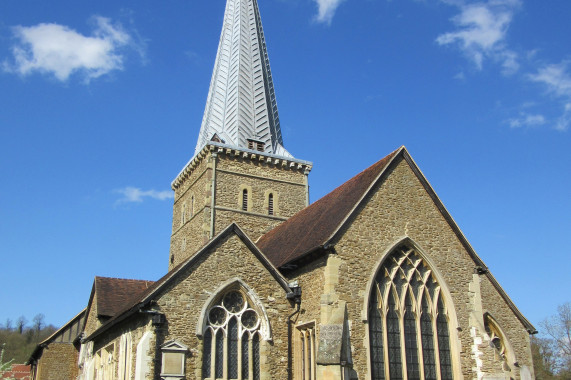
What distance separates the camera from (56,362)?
92.7 ft

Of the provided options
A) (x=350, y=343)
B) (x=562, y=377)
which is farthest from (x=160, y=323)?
(x=562, y=377)

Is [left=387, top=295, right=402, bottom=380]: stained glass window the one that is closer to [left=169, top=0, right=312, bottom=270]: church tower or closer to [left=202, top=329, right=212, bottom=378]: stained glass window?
[left=202, top=329, right=212, bottom=378]: stained glass window

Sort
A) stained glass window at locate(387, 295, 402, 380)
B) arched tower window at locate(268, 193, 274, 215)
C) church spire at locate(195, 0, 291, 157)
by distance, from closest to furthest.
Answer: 1. stained glass window at locate(387, 295, 402, 380)
2. arched tower window at locate(268, 193, 274, 215)
3. church spire at locate(195, 0, 291, 157)

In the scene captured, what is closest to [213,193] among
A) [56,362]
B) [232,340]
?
[56,362]

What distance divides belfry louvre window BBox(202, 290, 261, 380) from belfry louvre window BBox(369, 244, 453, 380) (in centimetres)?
331

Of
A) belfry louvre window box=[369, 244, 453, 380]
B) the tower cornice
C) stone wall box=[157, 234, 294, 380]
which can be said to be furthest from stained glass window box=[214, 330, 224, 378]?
the tower cornice

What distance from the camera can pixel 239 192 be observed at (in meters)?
29.0

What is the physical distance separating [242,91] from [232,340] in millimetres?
18569

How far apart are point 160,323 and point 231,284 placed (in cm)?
237

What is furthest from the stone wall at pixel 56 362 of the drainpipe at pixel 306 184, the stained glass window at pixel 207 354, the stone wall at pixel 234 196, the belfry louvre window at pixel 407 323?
the belfry louvre window at pixel 407 323

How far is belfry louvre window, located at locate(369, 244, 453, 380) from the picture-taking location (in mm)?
17000

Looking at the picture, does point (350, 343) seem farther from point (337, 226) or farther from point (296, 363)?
point (337, 226)

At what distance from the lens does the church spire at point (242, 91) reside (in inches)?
1232

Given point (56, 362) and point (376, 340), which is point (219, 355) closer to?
point (376, 340)
